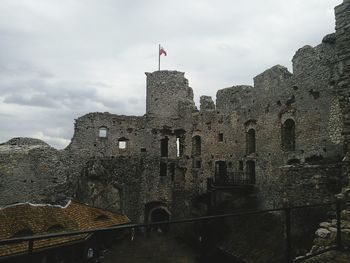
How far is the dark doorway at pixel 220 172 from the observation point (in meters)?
19.2

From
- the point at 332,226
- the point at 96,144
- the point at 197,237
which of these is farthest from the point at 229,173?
the point at 332,226

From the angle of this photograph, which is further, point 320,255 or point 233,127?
point 233,127

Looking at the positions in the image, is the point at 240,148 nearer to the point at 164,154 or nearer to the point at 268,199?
the point at 268,199

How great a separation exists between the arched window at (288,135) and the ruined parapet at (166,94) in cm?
1017

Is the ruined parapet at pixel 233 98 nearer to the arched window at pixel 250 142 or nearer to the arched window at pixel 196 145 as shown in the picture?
the arched window at pixel 250 142

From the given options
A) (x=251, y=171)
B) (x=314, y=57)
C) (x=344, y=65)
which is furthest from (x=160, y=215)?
(x=344, y=65)

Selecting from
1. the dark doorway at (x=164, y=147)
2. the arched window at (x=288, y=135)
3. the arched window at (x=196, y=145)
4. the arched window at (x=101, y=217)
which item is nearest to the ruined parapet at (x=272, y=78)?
the arched window at (x=288, y=135)

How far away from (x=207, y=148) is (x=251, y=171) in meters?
4.68

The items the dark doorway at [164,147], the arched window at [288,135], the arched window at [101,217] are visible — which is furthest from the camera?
the dark doorway at [164,147]

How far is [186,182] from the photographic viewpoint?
21.9 meters

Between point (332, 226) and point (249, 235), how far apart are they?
882cm

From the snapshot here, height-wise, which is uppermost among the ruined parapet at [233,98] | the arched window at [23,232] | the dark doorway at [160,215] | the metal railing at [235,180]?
the ruined parapet at [233,98]

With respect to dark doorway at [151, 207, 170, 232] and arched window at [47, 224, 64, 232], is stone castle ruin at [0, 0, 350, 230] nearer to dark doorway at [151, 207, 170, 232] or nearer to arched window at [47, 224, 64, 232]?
dark doorway at [151, 207, 170, 232]

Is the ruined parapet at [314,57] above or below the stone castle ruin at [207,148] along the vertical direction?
above
